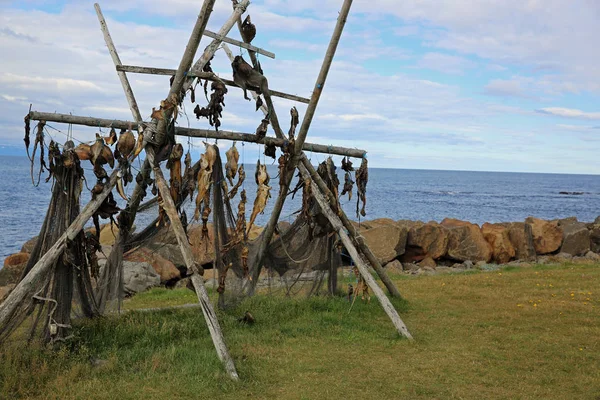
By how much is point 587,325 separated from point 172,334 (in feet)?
21.2

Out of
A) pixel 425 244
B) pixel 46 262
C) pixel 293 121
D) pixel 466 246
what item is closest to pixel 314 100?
pixel 293 121

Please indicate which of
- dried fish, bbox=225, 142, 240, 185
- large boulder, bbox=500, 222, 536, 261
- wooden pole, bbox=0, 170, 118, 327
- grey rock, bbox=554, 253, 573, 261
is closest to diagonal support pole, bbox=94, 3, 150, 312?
wooden pole, bbox=0, 170, 118, 327

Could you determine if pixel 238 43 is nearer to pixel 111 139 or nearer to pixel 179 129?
pixel 179 129

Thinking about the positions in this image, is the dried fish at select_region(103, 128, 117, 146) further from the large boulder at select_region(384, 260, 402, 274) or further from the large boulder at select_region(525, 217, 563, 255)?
the large boulder at select_region(525, 217, 563, 255)

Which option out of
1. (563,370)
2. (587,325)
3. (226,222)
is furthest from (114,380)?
(587,325)

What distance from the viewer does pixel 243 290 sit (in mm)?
9234

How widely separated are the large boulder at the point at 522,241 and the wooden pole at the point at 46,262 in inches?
732

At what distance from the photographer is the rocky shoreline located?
54.2 ft

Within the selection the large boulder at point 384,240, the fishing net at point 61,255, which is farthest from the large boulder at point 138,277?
the large boulder at point 384,240

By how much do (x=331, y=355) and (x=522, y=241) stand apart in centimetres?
1689

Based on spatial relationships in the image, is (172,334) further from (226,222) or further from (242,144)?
(242,144)

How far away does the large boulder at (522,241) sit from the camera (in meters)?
22.4

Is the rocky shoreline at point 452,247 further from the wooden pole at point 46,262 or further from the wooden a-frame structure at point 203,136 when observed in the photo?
the wooden pole at point 46,262

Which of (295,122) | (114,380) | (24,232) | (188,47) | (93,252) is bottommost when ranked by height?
(24,232)
